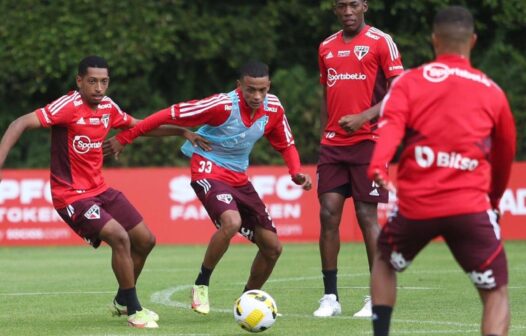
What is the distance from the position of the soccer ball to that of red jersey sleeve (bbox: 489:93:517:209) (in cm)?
241

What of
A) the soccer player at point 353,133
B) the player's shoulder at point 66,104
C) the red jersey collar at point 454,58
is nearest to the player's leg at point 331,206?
the soccer player at point 353,133

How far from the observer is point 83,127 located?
1032 centimetres

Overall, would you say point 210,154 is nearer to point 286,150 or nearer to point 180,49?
point 286,150

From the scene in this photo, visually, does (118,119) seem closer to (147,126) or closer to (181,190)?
(147,126)

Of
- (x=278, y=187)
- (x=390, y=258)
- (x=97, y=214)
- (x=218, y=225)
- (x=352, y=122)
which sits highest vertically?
(x=352, y=122)

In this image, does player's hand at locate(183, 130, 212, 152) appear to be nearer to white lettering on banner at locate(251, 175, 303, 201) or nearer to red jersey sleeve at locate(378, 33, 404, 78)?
red jersey sleeve at locate(378, 33, 404, 78)

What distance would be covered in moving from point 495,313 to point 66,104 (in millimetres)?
4669

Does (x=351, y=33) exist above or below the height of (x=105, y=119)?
above

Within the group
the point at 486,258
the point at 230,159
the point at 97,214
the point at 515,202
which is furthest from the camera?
the point at 515,202

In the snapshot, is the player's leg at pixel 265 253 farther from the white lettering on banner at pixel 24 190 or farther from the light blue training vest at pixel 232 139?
the white lettering on banner at pixel 24 190

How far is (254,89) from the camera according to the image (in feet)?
34.5

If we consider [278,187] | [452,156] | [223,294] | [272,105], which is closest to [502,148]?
[452,156]

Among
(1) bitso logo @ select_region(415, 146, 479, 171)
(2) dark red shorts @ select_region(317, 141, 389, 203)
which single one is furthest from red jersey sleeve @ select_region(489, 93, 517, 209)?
(2) dark red shorts @ select_region(317, 141, 389, 203)

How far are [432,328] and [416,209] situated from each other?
8.81ft
